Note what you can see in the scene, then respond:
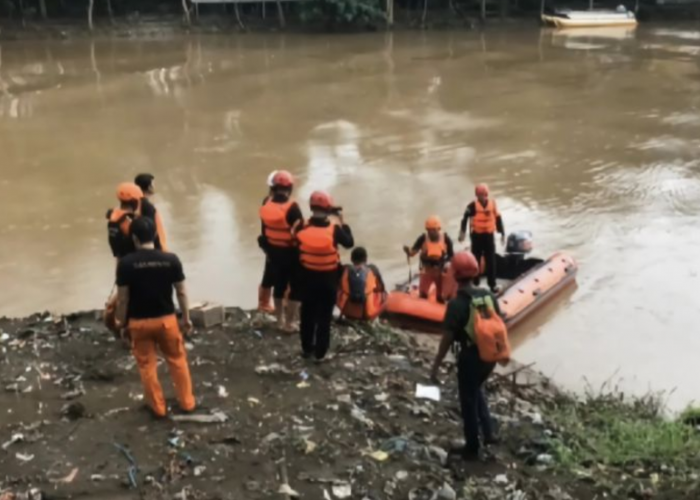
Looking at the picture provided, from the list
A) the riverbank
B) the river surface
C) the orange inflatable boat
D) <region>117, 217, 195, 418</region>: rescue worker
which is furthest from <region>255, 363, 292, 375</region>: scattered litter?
the river surface

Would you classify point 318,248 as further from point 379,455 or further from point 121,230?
point 379,455

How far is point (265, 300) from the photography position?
8.44 m

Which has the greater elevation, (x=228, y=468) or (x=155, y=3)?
(x=155, y=3)

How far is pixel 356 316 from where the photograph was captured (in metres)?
8.55

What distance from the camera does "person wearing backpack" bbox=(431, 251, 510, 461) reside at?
17.7ft

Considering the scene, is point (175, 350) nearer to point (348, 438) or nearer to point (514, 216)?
point (348, 438)

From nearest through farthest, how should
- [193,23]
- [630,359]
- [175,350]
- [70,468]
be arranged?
[70,468], [175,350], [630,359], [193,23]

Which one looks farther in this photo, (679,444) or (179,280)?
(679,444)

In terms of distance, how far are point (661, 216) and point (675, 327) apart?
4.27m

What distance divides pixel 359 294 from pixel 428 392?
73.5 inches

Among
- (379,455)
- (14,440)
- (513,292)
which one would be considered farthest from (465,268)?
(513,292)

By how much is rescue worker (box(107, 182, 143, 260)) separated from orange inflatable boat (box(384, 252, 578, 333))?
379 centimetres

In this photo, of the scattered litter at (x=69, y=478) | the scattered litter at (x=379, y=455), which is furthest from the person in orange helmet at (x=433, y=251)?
the scattered litter at (x=69, y=478)

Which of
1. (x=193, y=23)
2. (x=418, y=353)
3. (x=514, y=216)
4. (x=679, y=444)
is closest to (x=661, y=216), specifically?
(x=514, y=216)
